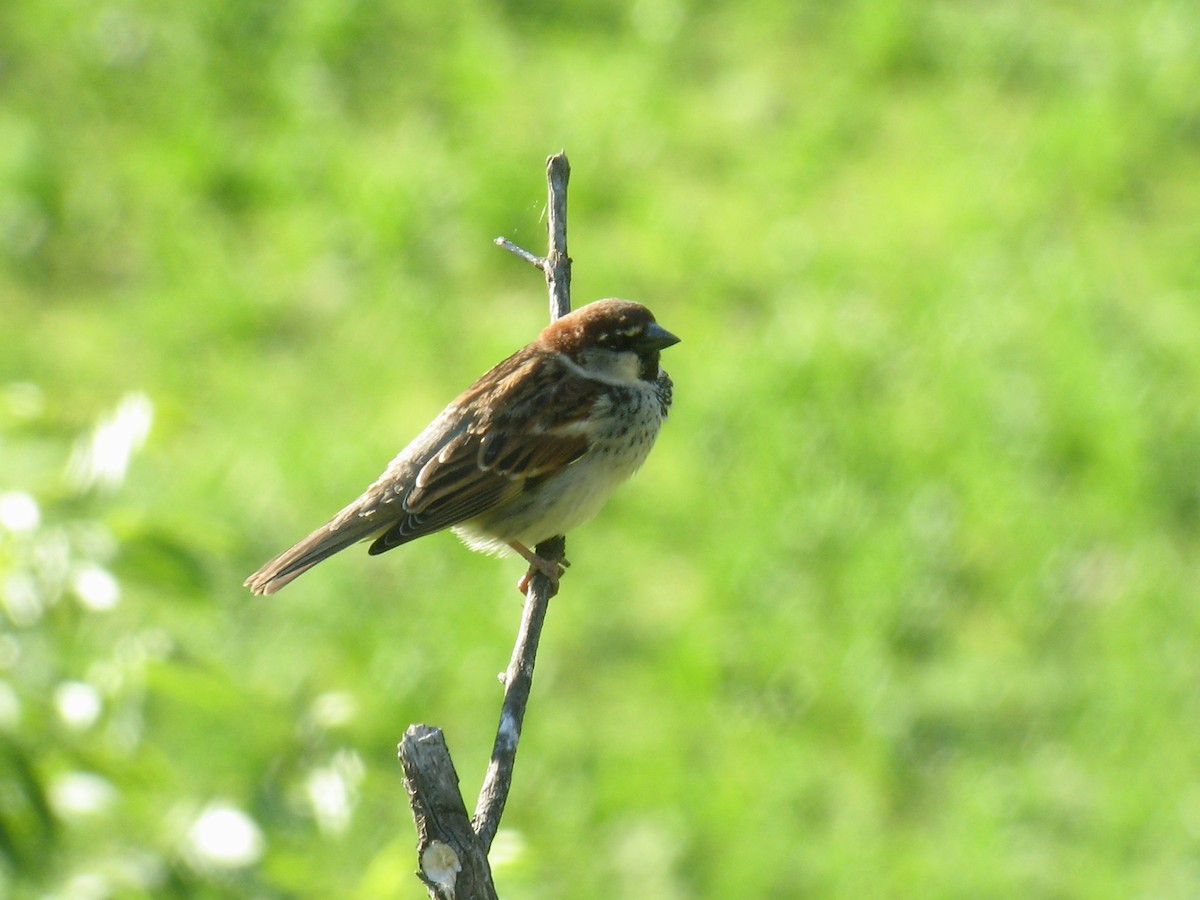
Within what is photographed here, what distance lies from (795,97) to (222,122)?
2579mm

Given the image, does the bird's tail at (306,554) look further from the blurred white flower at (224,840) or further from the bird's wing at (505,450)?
the blurred white flower at (224,840)

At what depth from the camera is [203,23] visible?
752cm

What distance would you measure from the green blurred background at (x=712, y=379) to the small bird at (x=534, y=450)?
74cm

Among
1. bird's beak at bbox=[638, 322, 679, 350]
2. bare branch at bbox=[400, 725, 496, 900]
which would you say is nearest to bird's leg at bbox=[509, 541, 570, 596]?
bird's beak at bbox=[638, 322, 679, 350]

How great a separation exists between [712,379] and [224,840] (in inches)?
164

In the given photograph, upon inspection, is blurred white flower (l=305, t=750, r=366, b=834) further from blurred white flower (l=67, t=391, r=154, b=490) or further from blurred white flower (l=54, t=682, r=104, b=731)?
blurred white flower (l=67, t=391, r=154, b=490)

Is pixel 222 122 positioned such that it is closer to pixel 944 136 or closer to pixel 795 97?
pixel 795 97

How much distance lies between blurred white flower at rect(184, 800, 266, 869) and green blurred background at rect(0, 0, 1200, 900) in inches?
39.6

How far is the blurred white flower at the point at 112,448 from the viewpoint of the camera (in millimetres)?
2320

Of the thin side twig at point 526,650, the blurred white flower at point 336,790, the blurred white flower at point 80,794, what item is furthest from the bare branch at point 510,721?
the blurred white flower at point 80,794

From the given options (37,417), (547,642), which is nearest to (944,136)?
(547,642)

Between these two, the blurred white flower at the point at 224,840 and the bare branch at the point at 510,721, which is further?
the blurred white flower at the point at 224,840

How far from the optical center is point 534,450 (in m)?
3.58

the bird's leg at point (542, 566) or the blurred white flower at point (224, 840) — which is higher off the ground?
the bird's leg at point (542, 566)
